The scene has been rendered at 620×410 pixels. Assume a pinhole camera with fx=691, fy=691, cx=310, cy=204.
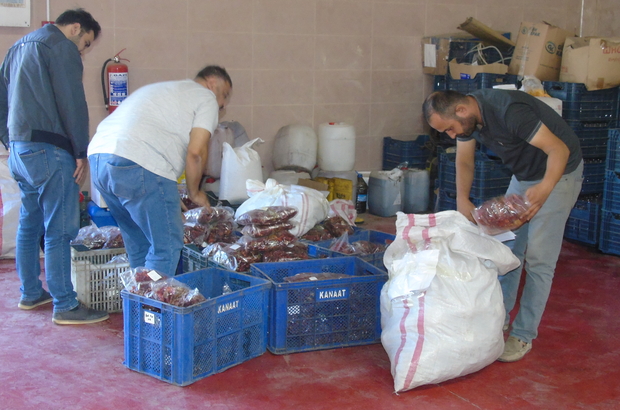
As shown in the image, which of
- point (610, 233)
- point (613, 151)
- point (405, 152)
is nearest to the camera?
point (613, 151)

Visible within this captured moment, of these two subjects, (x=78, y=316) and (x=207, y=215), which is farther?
(x=207, y=215)

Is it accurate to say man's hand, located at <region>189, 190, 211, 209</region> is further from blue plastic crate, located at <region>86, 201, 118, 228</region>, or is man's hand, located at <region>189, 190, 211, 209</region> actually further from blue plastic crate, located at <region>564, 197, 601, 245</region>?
blue plastic crate, located at <region>564, 197, 601, 245</region>

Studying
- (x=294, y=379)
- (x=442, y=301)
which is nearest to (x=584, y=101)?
(x=442, y=301)

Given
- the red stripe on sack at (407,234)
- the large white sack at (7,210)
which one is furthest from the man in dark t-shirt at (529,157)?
the large white sack at (7,210)

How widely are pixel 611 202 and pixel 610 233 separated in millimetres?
235

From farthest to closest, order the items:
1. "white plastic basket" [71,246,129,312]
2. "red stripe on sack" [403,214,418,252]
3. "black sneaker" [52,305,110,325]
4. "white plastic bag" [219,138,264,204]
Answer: "white plastic bag" [219,138,264,204]
"white plastic basket" [71,246,129,312]
"black sneaker" [52,305,110,325]
"red stripe on sack" [403,214,418,252]

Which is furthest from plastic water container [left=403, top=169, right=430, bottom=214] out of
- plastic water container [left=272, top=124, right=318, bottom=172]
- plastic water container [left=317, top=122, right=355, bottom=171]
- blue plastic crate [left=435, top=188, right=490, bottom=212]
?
plastic water container [left=272, top=124, right=318, bottom=172]

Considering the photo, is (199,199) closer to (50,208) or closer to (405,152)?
(50,208)

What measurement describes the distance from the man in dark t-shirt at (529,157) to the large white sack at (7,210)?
9.96 ft

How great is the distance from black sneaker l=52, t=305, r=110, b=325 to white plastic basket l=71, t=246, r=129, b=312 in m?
0.10

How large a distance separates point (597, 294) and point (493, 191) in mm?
1439

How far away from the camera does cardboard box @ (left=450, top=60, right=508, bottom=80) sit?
19.1ft

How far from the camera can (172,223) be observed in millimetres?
3197

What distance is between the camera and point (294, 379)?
3.02 meters
